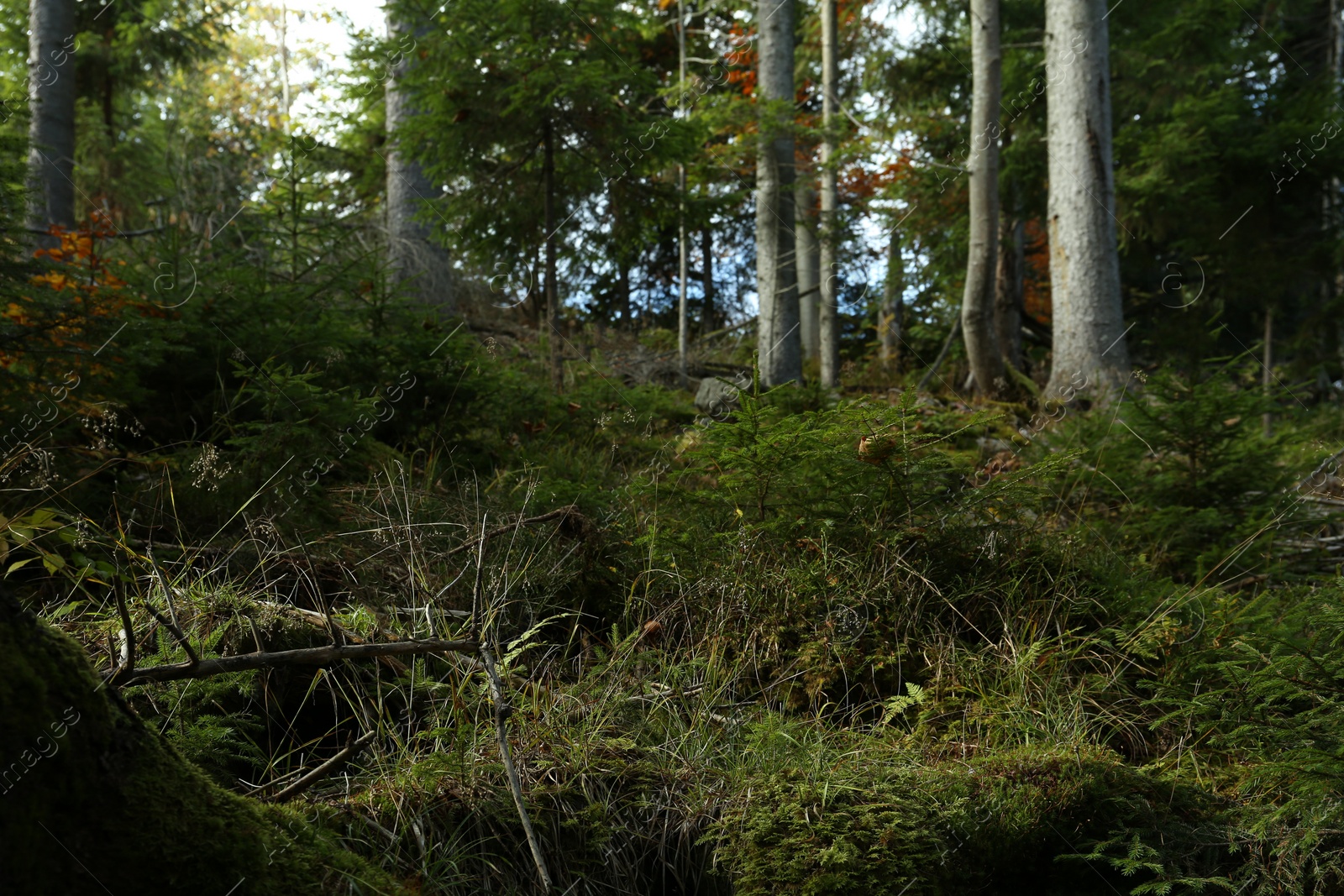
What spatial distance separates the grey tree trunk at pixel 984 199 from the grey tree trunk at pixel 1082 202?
811mm

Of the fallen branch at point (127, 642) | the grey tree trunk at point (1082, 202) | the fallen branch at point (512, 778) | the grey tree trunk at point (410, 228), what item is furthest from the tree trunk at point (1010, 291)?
the fallen branch at point (127, 642)

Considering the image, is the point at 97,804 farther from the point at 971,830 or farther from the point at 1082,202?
the point at 1082,202

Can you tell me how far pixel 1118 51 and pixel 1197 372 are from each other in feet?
29.4

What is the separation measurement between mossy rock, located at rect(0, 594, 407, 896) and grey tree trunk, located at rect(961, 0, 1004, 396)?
8821mm

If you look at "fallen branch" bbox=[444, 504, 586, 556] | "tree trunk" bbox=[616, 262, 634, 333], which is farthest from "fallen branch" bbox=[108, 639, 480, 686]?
"tree trunk" bbox=[616, 262, 634, 333]

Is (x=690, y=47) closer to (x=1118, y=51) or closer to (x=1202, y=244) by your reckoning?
(x=1118, y=51)

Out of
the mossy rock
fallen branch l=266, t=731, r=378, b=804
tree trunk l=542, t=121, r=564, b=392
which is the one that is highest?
tree trunk l=542, t=121, r=564, b=392

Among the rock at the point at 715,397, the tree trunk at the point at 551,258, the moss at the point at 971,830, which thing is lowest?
the moss at the point at 971,830

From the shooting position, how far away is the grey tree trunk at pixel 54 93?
32.0 feet

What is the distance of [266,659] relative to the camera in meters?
2.05

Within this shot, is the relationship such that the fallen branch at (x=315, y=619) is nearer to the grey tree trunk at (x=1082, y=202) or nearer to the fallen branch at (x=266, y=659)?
the fallen branch at (x=266, y=659)

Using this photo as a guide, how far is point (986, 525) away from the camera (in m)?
3.84

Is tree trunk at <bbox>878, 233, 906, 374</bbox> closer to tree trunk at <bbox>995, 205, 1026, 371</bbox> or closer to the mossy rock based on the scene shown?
tree trunk at <bbox>995, 205, 1026, 371</bbox>

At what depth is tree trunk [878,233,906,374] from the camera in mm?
12727
